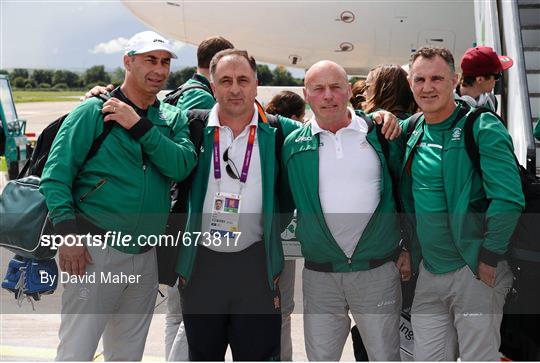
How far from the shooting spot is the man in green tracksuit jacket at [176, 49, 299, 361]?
349cm

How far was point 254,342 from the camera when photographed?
3.48 meters

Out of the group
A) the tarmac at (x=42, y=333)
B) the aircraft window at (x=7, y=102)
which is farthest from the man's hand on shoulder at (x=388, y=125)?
the aircraft window at (x=7, y=102)

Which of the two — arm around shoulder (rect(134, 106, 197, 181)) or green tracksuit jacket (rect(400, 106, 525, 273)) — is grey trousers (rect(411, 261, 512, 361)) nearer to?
green tracksuit jacket (rect(400, 106, 525, 273))

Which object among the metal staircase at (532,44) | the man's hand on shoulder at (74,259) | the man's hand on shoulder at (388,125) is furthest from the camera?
the metal staircase at (532,44)

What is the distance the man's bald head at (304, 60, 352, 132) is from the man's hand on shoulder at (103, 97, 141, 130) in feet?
3.15

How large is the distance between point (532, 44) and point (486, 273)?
561 cm

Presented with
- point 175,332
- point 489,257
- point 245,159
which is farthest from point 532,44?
point 175,332

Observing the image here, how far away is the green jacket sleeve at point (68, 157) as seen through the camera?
10.6ft

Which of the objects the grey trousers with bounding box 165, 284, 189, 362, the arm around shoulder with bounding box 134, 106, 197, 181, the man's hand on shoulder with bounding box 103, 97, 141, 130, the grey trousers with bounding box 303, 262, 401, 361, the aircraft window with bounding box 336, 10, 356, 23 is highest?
the aircraft window with bounding box 336, 10, 356, 23

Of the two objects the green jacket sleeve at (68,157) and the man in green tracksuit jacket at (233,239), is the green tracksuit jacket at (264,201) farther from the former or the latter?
the green jacket sleeve at (68,157)

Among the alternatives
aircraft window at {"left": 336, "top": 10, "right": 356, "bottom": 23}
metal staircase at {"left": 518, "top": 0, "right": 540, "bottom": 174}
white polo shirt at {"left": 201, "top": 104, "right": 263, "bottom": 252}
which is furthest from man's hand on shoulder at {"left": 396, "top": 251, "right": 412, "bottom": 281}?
aircraft window at {"left": 336, "top": 10, "right": 356, "bottom": 23}

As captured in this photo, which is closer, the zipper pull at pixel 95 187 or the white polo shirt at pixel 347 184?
the zipper pull at pixel 95 187

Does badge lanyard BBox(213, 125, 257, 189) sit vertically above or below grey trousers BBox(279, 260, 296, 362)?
above

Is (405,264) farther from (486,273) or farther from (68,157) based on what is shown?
(68,157)
